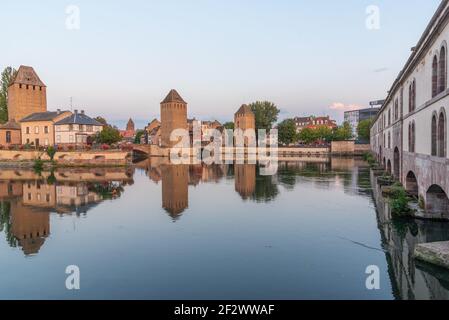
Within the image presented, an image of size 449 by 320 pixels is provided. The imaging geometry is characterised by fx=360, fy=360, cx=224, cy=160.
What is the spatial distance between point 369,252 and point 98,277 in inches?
354

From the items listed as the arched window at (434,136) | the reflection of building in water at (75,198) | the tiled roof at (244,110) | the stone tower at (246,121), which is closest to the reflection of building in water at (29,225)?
the reflection of building in water at (75,198)

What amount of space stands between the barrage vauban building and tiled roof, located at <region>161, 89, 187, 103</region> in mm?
61365

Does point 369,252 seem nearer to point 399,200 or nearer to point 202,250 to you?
point 399,200

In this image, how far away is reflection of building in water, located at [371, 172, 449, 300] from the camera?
30.5 ft

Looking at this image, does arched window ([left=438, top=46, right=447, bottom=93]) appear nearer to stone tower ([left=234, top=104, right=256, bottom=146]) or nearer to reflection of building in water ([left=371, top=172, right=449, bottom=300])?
reflection of building in water ([left=371, top=172, right=449, bottom=300])

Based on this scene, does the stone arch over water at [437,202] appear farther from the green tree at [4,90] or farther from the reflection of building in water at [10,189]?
the green tree at [4,90]

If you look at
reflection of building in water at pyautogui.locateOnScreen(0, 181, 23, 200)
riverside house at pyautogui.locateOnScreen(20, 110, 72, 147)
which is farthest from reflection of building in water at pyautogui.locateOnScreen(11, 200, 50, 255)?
riverside house at pyautogui.locateOnScreen(20, 110, 72, 147)

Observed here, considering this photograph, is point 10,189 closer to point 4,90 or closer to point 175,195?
point 175,195

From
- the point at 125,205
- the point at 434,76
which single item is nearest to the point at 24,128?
the point at 125,205

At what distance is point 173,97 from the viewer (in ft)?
256

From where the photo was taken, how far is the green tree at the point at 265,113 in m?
100

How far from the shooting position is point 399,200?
53.0 feet

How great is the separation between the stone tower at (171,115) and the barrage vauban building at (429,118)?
60469 millimetres

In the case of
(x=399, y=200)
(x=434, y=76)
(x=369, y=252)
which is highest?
(x=434, y=76)
